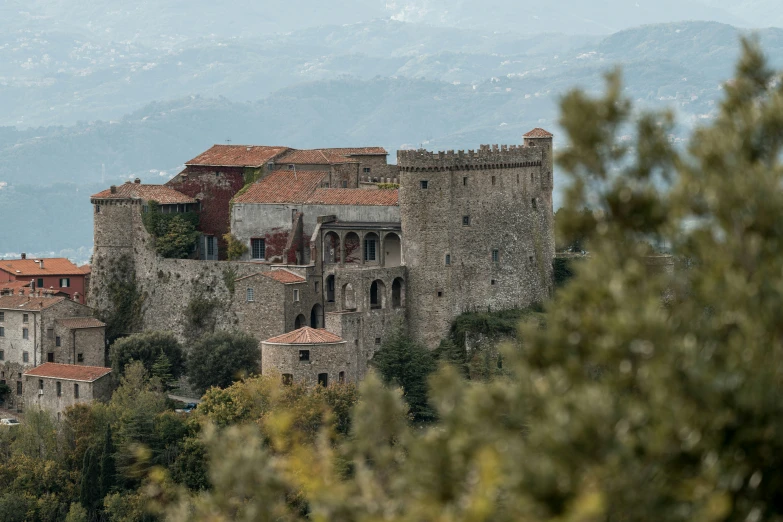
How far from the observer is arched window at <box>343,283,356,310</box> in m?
70.3

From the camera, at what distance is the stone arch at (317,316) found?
7250 centimetres

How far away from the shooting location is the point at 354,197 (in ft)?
243

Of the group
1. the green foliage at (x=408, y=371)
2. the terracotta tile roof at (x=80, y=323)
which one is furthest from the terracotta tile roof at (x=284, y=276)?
the terracotta tile roof at (x=80, y=323)

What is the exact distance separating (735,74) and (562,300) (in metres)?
5.84

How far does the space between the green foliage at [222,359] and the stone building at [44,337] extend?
6242 mm

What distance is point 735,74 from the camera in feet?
84.8

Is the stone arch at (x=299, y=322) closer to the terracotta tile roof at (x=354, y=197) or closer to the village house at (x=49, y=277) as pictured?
the terracotta tile roof at (x=354, y=197)

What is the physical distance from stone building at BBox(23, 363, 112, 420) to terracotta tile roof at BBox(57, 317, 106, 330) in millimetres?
2410

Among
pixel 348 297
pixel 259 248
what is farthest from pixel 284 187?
pixel 348 297

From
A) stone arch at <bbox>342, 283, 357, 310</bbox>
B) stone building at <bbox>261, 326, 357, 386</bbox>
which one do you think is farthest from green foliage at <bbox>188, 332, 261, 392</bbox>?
stone arch at <bbox>342, 283, 357, 310</bbox>

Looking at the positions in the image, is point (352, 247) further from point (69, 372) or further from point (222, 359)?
point (69, 372)

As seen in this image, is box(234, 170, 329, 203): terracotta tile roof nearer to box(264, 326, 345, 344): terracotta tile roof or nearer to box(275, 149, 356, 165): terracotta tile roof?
box(275, 149, 356, 165): terracotta tile roof

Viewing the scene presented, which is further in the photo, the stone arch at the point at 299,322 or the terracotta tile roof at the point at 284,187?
the terracotta tile roof at the point at 284,187

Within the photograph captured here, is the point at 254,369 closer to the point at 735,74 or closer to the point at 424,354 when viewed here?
the point at 424,354
